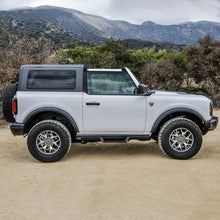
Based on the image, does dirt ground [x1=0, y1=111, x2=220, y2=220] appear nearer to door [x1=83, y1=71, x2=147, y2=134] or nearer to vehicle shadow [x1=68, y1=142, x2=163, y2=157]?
vehicle shadow [x1=68, y1=142, x2=163, y2=157]

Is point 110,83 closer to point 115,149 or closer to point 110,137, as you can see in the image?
point 110,137

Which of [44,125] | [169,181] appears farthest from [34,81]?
[169,181]

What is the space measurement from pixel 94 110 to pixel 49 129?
881 mm

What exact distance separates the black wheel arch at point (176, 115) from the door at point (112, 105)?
0.27 m

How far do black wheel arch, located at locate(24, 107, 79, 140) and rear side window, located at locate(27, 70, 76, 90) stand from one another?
0.44 m

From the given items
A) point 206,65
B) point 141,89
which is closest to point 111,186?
point 141,89

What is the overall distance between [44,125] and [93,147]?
1756mm

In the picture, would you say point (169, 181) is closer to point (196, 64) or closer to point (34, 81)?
point (34, 81)

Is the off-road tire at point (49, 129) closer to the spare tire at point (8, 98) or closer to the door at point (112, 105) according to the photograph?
the door at point (112, 105)

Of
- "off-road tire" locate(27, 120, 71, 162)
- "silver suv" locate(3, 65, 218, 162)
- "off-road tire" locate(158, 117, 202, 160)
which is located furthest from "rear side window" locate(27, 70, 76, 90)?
"off-road tire" locate(158, 117, 202, 160)

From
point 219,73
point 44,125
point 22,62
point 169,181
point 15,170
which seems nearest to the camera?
point 169,181

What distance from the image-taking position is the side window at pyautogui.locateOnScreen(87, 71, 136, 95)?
18.3ft

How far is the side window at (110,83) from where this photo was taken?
5582mm

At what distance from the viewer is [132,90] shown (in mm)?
5625
